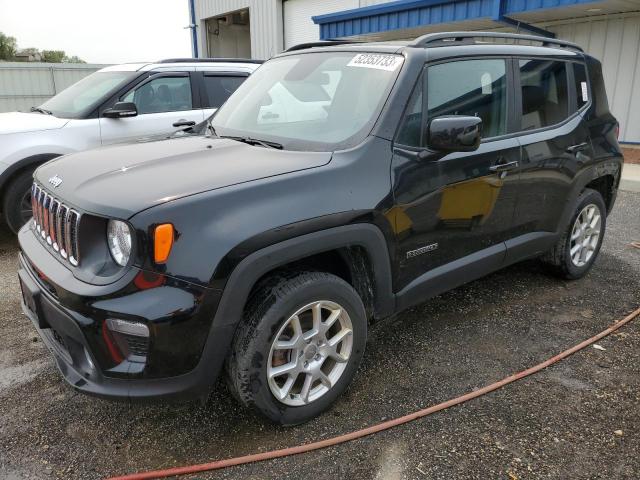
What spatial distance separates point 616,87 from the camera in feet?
34.1

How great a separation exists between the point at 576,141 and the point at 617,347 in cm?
153

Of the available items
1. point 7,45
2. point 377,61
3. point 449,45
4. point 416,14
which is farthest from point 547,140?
point 7,45

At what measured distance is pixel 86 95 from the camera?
6.02 meters

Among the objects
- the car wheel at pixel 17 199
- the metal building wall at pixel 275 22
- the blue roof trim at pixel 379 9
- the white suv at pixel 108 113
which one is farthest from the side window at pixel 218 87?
the metal building wall at pixel 275 22

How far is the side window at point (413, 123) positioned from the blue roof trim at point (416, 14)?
7.45m

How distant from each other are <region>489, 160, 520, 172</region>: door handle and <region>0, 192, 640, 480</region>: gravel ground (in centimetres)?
Answer: 110

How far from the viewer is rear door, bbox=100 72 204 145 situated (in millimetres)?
5785

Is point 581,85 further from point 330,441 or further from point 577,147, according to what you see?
point 330,441

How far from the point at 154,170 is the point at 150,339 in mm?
822

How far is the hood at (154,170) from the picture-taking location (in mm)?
2227

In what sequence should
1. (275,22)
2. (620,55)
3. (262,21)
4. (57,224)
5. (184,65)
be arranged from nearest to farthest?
1. (57,224)
2. (184,65)
3. (620,55)
4. (275,22)
5. (262,21)

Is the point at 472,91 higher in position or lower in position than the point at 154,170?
higher

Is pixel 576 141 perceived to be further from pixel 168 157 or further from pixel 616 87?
pixel 616 87

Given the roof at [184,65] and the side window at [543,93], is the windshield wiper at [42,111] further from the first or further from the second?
the side window at [543,93]
